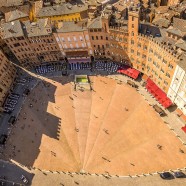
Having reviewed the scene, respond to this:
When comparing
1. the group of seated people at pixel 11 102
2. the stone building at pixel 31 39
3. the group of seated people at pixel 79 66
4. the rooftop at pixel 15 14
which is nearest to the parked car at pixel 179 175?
the group of seated people at pixel 79 66

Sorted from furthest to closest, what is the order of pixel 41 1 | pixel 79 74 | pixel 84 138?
pixel 41 1 → pixel 79 74 → pixel 84 138

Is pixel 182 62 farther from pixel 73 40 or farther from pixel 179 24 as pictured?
pixel 73 40

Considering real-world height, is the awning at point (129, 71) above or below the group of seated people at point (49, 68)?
above

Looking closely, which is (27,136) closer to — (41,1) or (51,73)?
(51,73)

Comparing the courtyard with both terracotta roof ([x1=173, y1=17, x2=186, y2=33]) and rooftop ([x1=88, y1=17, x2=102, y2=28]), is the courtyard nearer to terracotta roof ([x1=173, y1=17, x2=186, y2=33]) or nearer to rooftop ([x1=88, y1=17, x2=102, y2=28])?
rooftop ([x1=88, y1=17, x2=102, y2=28])

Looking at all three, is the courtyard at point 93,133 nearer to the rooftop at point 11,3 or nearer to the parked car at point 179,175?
the parked car at point 179,175

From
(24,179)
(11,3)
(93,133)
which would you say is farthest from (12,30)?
(24,179)

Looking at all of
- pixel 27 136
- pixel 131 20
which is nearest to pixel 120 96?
pixel 131 20
